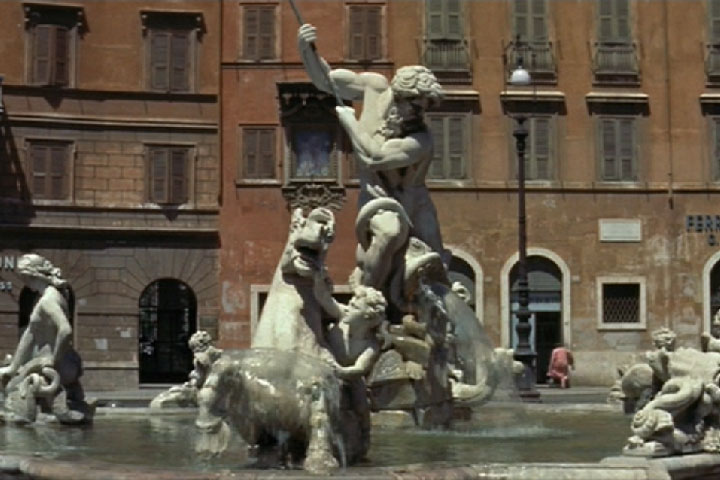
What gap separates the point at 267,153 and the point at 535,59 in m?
7.98

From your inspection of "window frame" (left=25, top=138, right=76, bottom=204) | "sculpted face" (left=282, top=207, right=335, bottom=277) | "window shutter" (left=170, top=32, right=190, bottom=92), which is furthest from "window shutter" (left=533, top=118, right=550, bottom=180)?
"sculpted face" (left=282, top=207, right=335, bottom=277)

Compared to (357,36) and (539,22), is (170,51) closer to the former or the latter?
(357,36)

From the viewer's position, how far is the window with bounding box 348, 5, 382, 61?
37.7 metres

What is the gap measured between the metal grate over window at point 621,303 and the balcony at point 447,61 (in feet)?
23.2

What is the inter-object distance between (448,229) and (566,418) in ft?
79.9

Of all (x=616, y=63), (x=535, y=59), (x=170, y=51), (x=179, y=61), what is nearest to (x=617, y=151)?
(x=616, y=63)

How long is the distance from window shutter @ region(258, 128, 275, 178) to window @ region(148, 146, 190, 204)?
6.80ft

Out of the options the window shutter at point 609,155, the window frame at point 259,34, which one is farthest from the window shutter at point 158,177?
the window shutter at point 609,155

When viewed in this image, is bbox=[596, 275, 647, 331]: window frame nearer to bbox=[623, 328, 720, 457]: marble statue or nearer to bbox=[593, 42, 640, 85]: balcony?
bbox=[593, 42, 640, 85]: balcony

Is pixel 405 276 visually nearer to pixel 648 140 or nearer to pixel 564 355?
pixel 564 355

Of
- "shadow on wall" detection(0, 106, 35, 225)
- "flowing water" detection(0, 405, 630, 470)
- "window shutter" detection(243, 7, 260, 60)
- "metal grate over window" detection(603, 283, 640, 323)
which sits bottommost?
"flowing water" detection(0, 405, 630, 470)

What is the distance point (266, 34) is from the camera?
37688 mm

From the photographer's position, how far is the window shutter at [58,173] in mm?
36031

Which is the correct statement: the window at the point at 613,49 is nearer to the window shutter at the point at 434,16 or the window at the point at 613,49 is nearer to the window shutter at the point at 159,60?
the window shutter at the point at 434,16
